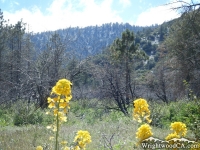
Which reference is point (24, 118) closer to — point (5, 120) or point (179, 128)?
point (5, 120)

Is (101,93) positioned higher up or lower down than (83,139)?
higher up

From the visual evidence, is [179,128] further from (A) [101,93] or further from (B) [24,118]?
(A) [101,93]

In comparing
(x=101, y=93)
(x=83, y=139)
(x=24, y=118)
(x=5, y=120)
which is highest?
(x=101, y=93)

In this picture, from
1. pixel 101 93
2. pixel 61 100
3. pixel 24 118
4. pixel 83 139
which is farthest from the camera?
pixel 101 93

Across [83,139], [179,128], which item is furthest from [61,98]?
[179,128]

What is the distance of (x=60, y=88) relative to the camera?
8.98ft

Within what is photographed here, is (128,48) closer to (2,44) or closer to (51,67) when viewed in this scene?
(2,44)

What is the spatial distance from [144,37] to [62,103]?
9998cm

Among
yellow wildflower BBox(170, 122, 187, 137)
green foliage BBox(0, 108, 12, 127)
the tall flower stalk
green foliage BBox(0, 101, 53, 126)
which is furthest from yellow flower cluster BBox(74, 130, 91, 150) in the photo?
green foliage BBox(0, 108, 12, 127)

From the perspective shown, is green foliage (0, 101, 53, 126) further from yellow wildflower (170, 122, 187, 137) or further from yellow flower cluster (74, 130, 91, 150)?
yellow wildflower (170, 122, 187, 137)

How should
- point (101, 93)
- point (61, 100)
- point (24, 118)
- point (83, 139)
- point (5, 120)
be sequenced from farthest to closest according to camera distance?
point (101, 93) < point (5, 120) < point (24, 118) < point (83, 139) < point (61, 100)

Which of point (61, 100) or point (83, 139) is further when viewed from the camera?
point (83, 139)

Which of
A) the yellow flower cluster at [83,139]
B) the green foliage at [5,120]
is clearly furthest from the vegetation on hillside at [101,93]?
the yellow flower cluster at [83,139]

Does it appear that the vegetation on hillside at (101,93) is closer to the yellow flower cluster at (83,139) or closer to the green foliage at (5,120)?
the green foliage at (5,120)
